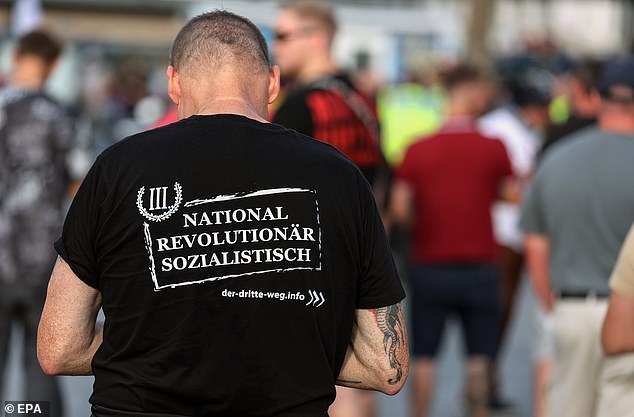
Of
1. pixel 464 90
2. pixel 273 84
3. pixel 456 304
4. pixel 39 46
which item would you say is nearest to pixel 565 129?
pixel 464 90

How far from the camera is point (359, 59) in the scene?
115 feet

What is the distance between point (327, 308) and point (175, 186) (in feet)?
1.57

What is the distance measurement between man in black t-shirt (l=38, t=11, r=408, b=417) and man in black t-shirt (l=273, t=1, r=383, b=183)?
98.6 inches

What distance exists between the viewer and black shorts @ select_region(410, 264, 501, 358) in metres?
7.28

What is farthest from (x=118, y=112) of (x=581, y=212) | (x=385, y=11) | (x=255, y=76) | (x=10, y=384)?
(x=385, y=11)

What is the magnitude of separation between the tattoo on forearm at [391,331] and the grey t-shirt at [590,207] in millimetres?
2300

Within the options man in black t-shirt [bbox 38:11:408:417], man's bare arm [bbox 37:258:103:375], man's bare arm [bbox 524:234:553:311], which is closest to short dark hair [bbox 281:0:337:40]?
man's bare arm [bbox 524:234:553:311]

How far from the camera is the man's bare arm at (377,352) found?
335cm

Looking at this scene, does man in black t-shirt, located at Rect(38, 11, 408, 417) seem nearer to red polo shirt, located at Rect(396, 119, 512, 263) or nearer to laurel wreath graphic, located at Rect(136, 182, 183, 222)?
laurel wreath graphic, located at Rect(136, 182, 183, 222)

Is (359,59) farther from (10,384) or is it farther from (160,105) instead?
(10,384)

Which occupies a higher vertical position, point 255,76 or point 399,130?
point 255,76

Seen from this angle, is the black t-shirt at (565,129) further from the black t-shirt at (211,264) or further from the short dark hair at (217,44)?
the black t-shirt at (211,264)

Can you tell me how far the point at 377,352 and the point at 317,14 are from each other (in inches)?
122

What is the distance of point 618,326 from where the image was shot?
409 centimetres
